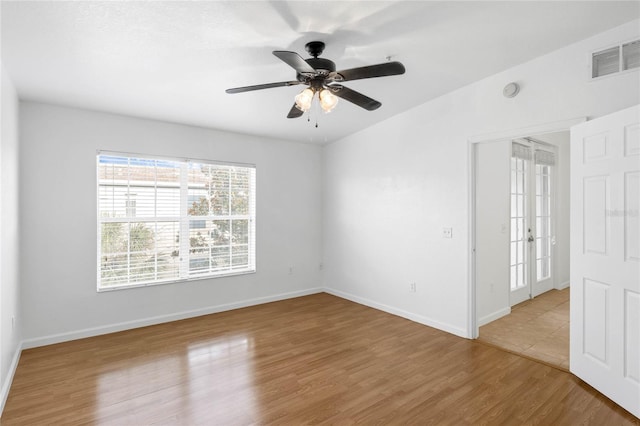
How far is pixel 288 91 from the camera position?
11.7 ft

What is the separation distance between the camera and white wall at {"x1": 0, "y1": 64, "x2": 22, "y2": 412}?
2584mm

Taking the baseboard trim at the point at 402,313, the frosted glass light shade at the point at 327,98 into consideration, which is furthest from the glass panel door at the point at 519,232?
the frosted glass light shade at the point at 327,98

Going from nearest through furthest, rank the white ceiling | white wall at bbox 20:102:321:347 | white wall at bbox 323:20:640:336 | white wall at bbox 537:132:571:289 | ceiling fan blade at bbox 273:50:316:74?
ceiling fan blade at bbox 273:50:316:74 < the white ceiling < white wall at bbox 323:20:640:336 < white wall at bbox 20:102:321:347 < white wall at bbox 537:132:571:289

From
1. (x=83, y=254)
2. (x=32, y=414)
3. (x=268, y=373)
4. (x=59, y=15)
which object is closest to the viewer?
(x=59, y=15)

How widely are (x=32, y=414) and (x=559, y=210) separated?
A: 7.47m

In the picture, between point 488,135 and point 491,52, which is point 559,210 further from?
point 491,52

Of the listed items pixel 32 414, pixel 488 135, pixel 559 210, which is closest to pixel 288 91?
pixel 488 135

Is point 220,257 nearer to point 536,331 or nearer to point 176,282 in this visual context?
point 176,282

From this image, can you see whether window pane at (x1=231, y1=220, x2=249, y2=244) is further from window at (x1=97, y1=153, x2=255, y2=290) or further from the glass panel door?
the glass panel door

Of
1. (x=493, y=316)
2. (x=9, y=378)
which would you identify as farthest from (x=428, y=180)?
(x=9, y=378)

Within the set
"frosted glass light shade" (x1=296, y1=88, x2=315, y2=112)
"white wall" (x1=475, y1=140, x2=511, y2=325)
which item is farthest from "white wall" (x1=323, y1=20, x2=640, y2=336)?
"frosted glass light shade" (x1=296, y1=88, x2=315, y2=112)

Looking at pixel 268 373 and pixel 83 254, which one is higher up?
pixel 83 254

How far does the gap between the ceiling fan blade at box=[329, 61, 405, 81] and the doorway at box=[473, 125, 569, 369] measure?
6.01 ft

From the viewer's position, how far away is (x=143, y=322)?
13.6 feet
